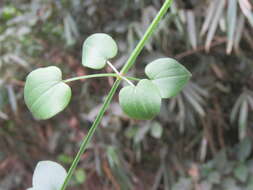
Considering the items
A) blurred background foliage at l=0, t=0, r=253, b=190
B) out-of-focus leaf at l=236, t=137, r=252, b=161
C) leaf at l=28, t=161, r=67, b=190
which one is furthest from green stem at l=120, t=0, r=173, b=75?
out-of-focus leaf at l=236, t=137, r=252, b=161

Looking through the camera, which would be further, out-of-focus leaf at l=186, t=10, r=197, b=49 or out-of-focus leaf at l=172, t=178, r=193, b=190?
out-of-focus leaf at l=172, t=178, r=193, b=190

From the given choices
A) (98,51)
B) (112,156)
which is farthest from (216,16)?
(98,51)

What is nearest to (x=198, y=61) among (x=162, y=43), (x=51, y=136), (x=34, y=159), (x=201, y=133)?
(x=162, y=43)

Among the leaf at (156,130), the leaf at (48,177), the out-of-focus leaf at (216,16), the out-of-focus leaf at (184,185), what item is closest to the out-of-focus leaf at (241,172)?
the out-of-focus leaf at (184,185)

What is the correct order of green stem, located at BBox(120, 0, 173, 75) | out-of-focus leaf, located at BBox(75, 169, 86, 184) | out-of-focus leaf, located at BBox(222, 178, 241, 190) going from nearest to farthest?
green stem, located at BBox(120, 0, 173, 75) → out-of-focus leaf, located at BBox(222, 178, 241, 190) → out-of-focus leaf, located at BBox(75, 169, 86, 184)

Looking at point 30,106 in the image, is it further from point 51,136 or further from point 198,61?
point 51,136

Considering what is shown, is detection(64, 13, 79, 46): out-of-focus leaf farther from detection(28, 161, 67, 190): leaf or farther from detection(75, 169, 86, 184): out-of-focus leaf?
detection(28, 161, 67, 190): leaf

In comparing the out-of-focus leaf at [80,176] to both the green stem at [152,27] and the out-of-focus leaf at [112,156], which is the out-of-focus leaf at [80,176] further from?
the green stem at [152,27]
